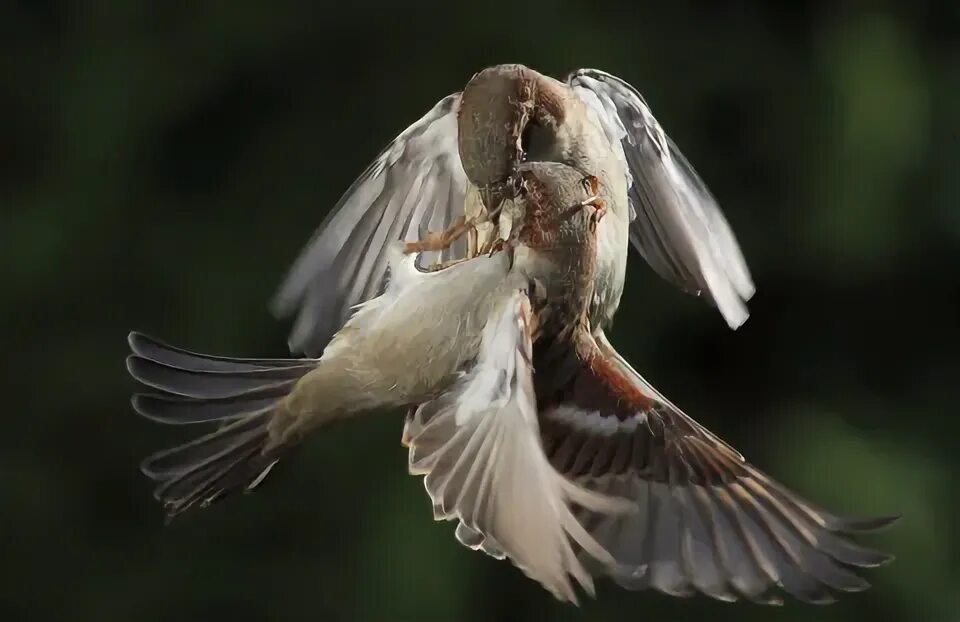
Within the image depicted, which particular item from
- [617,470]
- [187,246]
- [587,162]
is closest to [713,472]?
[617,470]

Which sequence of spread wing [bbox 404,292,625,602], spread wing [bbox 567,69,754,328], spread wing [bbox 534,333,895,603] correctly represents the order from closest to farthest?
spread wing [bbox 404,292,625,602], spread wing [bbox 534,333,895,603], spread wing [bbox 567,69,754,328]

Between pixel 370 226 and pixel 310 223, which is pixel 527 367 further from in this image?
pixel 310 223

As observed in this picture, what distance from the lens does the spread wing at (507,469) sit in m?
0.37

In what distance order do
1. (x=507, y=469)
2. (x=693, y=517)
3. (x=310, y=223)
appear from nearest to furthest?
(x=507, y=469) → (x=693, y=517) → (x=310, y=223)

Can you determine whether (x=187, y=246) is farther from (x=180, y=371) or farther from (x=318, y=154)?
(x=180, y=371)

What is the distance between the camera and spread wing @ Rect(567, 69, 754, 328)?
57cm

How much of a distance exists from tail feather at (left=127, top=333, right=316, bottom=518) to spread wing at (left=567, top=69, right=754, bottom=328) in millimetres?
217

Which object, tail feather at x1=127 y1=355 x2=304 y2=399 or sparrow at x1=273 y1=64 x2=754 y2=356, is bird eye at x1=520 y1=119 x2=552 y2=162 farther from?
tail feather at x1=127 y1=355 x2=304 y2=399

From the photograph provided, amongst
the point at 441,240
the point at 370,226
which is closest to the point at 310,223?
the point at 370,226

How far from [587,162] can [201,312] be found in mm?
602

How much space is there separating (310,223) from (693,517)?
1.83 feet

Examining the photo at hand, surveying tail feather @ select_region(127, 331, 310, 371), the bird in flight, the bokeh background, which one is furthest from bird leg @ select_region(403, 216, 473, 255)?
the bokeh background

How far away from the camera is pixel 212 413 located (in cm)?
52

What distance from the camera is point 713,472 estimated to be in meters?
0.51
